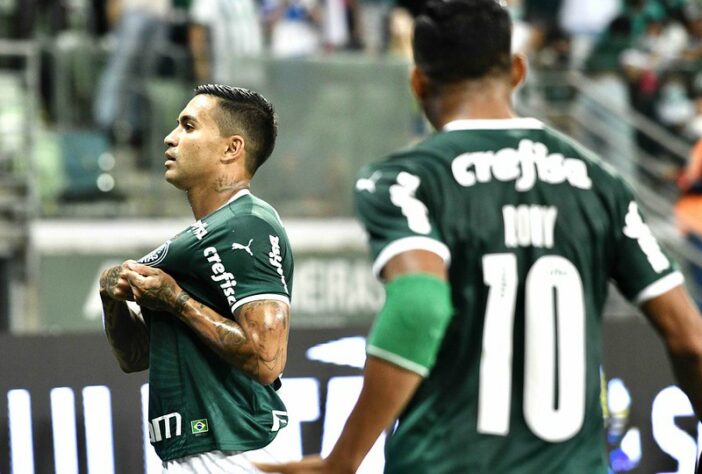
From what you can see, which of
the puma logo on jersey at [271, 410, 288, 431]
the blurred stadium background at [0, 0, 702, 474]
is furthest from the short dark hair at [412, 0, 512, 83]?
the blurred stadium background at [0, 0, 702, 474]

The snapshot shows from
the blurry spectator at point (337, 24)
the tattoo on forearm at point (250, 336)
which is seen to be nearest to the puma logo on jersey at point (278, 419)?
the tattoo on forearm at point (250, 336)

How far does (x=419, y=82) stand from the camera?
3.26 metres

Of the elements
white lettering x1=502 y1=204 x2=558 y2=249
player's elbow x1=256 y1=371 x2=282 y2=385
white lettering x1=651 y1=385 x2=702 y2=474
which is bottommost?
white lettering x1=651 y1=385 x2=702 y2=474

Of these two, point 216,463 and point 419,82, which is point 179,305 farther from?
point 419,82

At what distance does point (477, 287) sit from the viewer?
3.12m

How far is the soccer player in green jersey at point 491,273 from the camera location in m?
3.12

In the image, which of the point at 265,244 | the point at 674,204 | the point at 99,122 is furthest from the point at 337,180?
the point at 265,244

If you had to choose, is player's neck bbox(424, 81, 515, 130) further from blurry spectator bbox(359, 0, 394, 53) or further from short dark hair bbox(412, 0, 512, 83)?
blurry spectator bbox(359, 0, 394, 53)

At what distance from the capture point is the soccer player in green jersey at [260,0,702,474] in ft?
10.2

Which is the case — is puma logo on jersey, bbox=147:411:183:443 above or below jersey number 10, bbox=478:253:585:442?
below

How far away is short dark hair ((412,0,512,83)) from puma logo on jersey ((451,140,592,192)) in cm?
19

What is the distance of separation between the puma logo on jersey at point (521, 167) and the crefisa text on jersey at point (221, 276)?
144 centimetres

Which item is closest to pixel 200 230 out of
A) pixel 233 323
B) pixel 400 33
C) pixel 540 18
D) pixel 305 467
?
pixel 233 323

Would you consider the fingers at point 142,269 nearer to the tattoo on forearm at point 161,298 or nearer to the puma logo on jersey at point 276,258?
the tattoo on forearm at point 161,298
